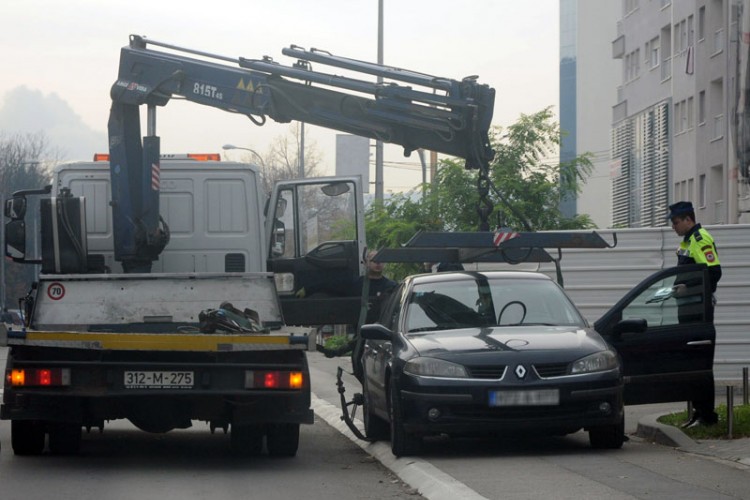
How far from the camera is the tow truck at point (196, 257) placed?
1178 cm

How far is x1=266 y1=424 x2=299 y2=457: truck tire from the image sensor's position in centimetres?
1260

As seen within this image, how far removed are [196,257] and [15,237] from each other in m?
1.86

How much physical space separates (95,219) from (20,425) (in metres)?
4.08

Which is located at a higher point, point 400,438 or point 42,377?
point 42,377

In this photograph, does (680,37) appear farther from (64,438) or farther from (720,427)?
(64,438)

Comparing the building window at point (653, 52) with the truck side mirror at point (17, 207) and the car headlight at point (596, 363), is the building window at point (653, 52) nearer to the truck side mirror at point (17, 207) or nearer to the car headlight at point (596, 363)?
the truck side mirror at point (17, 207)

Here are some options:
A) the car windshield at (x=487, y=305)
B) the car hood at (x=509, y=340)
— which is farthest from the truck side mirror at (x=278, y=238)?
the car hood at (x=509, y=340)

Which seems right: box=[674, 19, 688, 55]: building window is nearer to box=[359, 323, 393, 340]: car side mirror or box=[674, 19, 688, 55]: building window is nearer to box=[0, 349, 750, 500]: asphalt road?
box=[0, 349, 750, 500]: asphalt road

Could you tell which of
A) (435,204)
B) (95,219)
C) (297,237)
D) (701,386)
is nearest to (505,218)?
(435,204)

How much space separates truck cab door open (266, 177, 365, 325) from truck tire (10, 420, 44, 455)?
232 inches

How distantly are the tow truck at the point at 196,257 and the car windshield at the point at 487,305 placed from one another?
1.19 meters

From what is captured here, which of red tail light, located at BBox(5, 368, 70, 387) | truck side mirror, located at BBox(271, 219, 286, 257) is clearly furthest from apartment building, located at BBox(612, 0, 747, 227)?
red tail light, located at BBox(5, 368, 70, 387)

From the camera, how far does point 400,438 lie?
11898 millimetres

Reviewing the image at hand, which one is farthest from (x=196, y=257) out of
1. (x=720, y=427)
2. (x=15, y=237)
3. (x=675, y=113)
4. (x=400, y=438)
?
(x=675, y=113)
